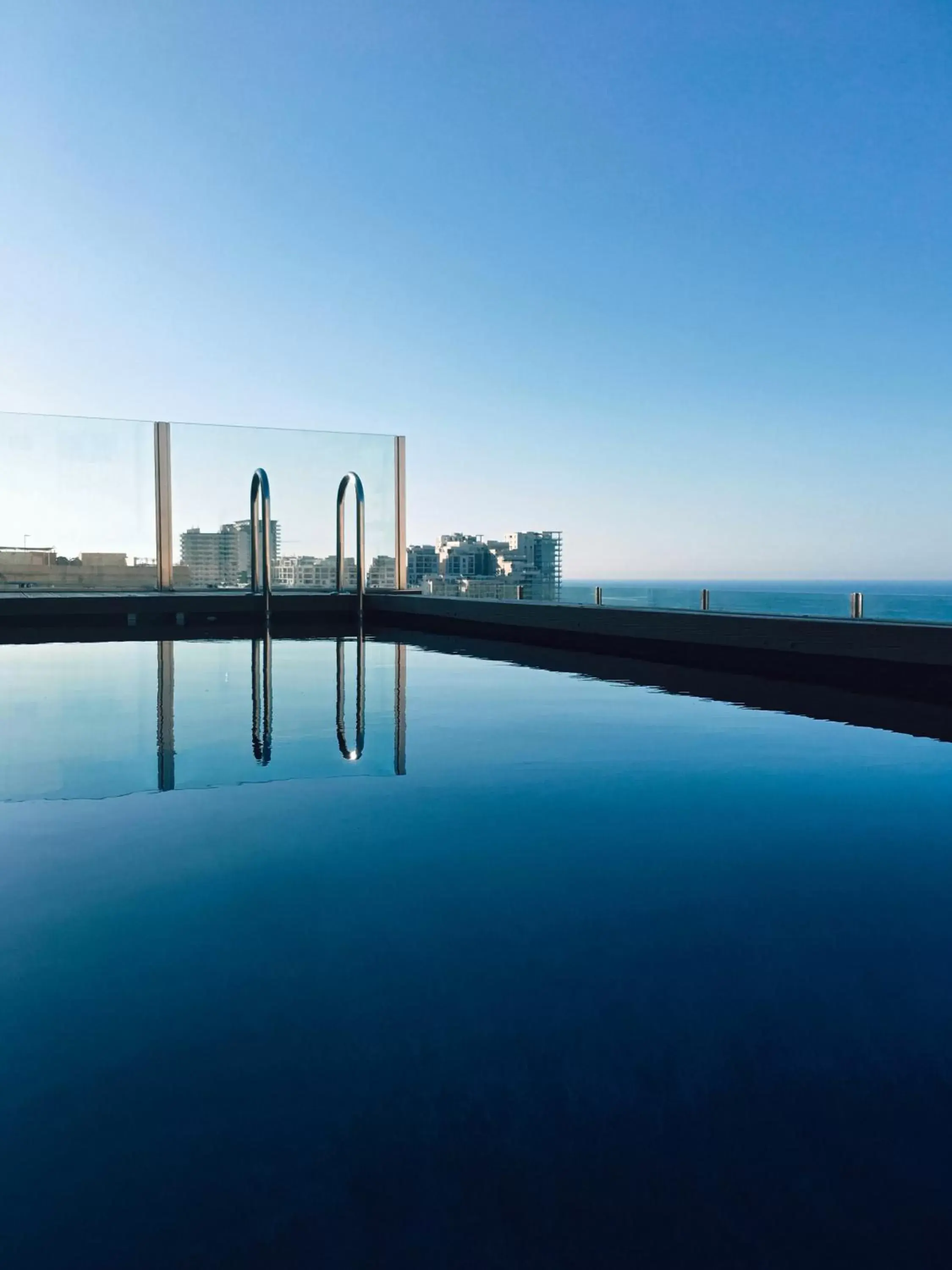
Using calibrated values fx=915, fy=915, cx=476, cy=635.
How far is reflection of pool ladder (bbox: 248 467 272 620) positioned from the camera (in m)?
9.92

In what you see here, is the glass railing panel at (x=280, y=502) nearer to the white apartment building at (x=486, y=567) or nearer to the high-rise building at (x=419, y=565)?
the high-rise building at (x=419, y=565)

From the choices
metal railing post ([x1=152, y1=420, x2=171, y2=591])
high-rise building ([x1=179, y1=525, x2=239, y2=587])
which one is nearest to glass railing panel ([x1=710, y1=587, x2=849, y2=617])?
high-rise building ([x1=179, y1=525, x2=239, y2=587])

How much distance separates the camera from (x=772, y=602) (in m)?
7.78

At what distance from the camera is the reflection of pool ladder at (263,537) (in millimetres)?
9922

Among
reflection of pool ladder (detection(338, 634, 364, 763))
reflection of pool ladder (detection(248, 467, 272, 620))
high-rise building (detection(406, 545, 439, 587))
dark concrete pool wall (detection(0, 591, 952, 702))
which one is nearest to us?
reflection of pool ladder (detection(338, 634, 364, 763))

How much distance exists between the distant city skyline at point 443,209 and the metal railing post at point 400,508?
139 millimetres

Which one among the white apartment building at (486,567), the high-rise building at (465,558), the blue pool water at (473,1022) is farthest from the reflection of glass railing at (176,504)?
the blue pool water at (473,1022)

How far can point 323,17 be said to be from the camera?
10.8m

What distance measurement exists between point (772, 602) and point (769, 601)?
79 mm

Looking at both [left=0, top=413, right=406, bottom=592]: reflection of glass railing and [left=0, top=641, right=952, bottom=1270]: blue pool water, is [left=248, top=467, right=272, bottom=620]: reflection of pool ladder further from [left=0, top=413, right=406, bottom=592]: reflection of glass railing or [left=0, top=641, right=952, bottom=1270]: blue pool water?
[left=0, top=641, right=952, bottom=1270]: blue pool water

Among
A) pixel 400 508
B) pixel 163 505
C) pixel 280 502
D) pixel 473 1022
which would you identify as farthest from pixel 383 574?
pixel 473 1022

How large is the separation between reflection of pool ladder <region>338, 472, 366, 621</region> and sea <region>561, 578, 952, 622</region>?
2.62m

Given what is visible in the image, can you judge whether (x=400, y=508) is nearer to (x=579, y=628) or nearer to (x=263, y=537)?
(x=263, y=537)

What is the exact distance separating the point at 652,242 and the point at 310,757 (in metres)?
15.4
